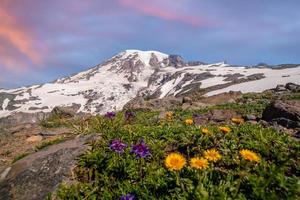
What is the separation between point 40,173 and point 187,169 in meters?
2.95

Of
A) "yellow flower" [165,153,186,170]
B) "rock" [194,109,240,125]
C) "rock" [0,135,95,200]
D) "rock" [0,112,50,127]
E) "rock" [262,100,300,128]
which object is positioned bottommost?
"rock" [0,112,50,127]

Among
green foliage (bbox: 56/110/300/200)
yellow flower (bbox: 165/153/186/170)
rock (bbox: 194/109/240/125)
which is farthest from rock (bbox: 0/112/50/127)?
yellow flower (bbox: 165/153/186/170)

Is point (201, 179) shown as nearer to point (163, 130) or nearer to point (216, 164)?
point (216, 164)

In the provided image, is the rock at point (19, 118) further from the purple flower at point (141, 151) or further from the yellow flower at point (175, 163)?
the yellow flower at point (175, 163)

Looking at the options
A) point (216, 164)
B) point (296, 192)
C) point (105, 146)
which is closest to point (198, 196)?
point (296, 192)

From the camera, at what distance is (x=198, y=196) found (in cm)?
519

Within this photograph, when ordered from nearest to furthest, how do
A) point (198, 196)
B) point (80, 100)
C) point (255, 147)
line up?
point (198, 196), point (255, 147), point (80, 100)

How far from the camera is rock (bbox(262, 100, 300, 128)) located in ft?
42.9

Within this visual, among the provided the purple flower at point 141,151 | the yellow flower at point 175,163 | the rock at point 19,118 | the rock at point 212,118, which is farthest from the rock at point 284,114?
the rock at point 19,118

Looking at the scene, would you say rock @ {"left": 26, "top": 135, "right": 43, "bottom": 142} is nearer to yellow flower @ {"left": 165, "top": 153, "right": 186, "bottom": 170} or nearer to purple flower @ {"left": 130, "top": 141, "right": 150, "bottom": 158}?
purple flower @ {"left": 130, "top": 141, "right": 150, "bottom": 158}

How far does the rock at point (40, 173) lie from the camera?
7.43m

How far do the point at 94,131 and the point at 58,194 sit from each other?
286 cm

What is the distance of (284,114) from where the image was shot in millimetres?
14344

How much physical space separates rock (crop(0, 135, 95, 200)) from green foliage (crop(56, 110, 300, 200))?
315 mm
